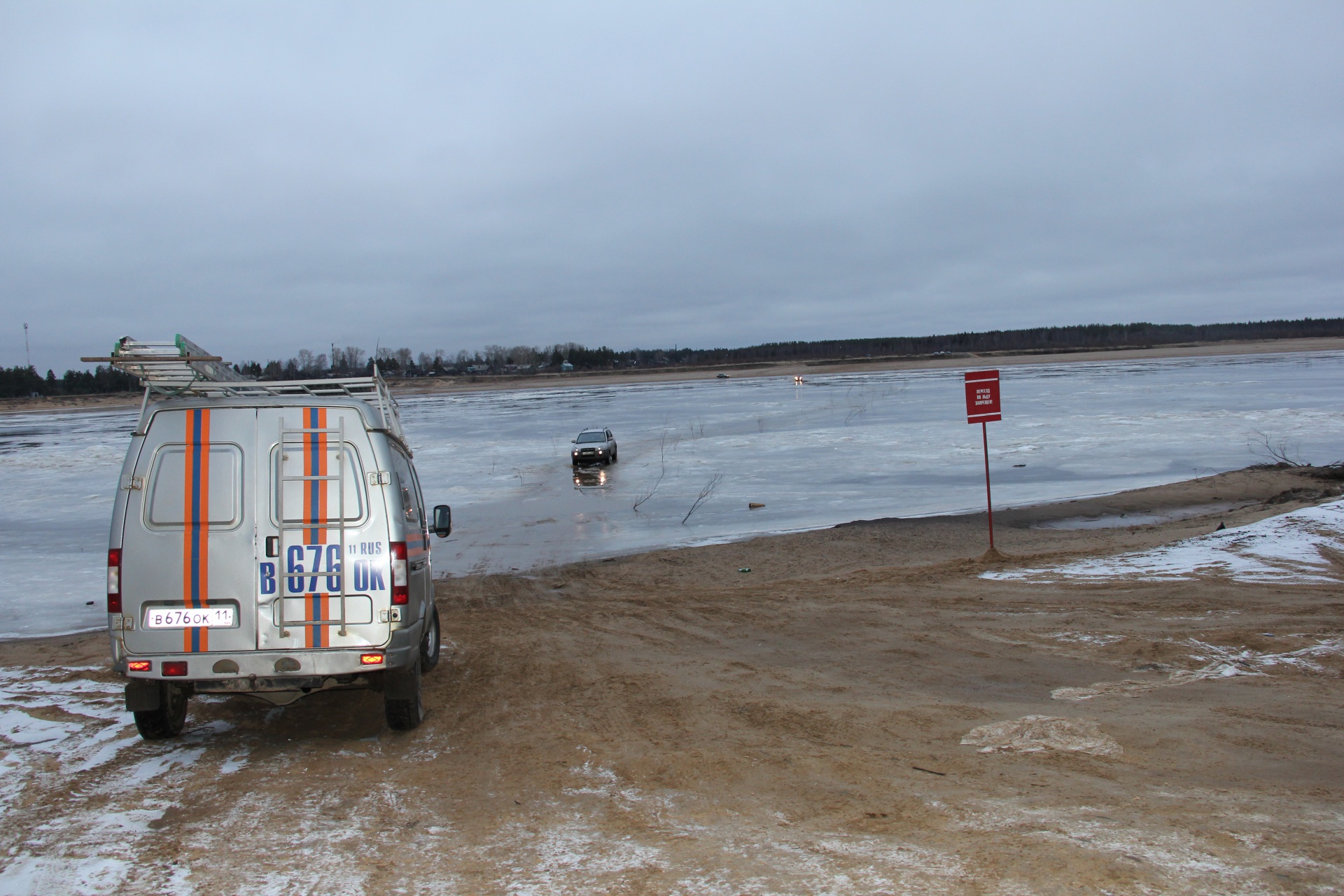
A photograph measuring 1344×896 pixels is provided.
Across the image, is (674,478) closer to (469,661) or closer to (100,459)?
(469,661)

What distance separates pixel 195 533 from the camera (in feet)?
19.1

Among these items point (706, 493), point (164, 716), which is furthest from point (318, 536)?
point (706, 493)

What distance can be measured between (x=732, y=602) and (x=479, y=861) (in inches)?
269

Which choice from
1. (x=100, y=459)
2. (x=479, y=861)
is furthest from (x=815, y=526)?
(x=100, y=459)

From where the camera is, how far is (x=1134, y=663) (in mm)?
7484

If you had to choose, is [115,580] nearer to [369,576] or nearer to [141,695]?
[141,695]

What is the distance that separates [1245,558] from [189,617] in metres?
11.9

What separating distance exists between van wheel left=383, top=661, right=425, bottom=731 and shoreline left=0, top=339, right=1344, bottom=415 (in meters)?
99.9

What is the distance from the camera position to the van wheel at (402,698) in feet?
20.4

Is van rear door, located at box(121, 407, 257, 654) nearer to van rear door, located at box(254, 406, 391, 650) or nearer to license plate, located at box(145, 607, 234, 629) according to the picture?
license plate, located at box(145, 607, 234, 629)

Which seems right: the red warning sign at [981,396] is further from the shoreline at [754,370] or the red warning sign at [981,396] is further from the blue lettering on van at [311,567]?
the shoreline at [754,370]

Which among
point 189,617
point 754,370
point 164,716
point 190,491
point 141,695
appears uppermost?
point 754,370

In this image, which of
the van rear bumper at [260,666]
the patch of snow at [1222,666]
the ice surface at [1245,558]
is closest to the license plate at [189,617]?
the van rear bumper at [260,666]

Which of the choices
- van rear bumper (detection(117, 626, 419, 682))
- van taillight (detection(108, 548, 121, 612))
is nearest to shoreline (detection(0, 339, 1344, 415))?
van taillight (detection(108, 548, 121, 612))
